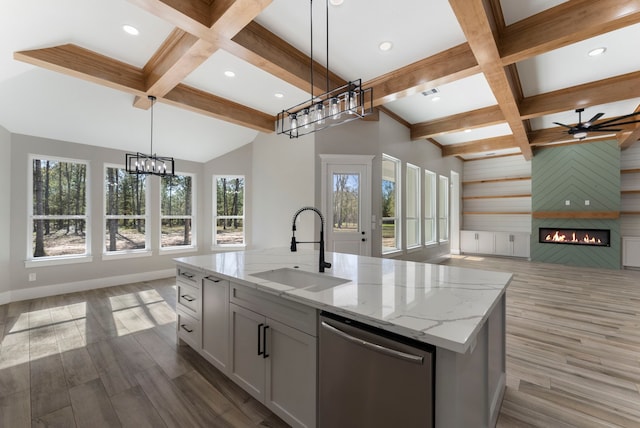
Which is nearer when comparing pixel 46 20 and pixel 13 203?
pixel 46 20

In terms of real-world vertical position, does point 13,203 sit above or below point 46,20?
below

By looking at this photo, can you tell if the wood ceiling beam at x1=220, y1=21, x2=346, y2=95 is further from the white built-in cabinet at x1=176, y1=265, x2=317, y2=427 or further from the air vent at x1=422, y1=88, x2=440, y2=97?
the white built-in cabinet at x1=176, y1=265, x2=317, y2=427

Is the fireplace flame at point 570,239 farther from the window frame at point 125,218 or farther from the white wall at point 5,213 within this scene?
the white wall at point 5,213

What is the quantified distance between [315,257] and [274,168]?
3.03 meters

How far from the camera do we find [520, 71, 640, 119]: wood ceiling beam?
3592 millimetres

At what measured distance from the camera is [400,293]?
148 cm

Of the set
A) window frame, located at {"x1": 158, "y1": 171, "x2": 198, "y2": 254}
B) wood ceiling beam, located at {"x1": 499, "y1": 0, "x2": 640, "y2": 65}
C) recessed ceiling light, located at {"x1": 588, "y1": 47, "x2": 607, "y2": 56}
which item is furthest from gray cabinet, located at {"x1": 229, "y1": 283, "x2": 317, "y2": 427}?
window frame, located at {"x1": 158, "y1": 171, "x2": 198, "y2": 254}

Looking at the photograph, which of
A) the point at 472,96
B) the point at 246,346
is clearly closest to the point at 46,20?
the point at 246,346

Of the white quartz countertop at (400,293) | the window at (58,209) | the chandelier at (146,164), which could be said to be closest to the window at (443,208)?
the white quartz countertop at (400,293)

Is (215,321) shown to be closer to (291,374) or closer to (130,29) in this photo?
(291,374)

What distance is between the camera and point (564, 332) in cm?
296

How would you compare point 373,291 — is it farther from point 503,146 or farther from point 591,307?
point 503,146

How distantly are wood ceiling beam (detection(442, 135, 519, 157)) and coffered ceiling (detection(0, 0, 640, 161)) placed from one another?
5.02 ft

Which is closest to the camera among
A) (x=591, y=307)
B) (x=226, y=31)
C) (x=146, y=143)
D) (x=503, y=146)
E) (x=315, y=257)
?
(x=226, y=31)
